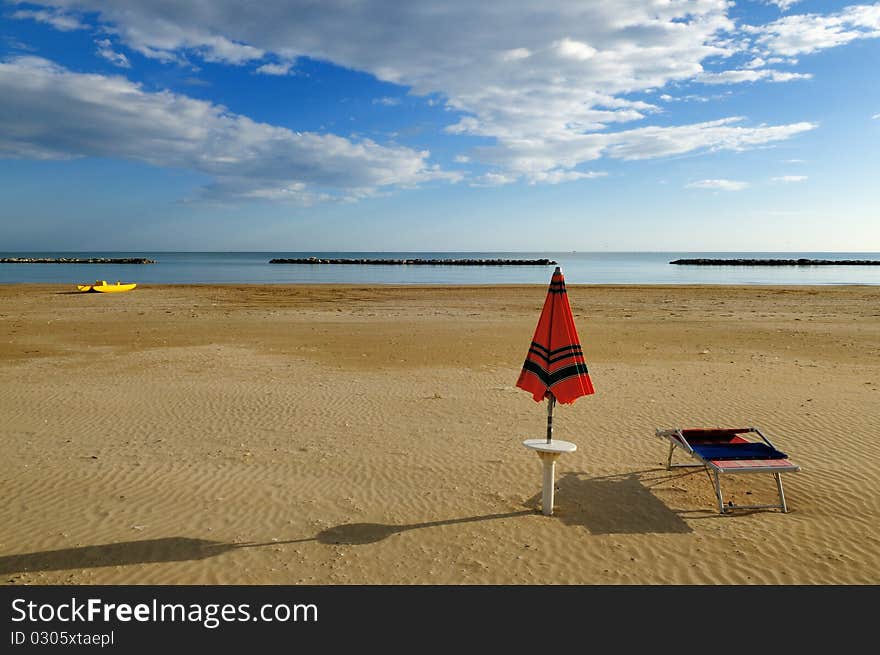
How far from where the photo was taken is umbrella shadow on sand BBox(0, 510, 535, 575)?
6.17 m

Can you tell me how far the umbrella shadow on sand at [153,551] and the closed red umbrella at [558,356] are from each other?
7.31 feet

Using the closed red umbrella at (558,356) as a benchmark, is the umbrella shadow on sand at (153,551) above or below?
below

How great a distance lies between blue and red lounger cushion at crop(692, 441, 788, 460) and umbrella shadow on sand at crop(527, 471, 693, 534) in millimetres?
933

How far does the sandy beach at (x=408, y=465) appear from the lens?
20.8 ft

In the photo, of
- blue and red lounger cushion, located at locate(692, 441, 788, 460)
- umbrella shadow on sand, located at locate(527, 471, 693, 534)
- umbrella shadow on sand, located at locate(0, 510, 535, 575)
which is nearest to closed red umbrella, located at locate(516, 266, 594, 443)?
umbrella shadow on sand, located at locate(527, 471, 693, 534)

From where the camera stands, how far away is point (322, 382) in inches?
595

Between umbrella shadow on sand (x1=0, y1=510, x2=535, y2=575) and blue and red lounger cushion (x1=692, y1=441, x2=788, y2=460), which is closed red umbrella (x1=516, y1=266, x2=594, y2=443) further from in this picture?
blue and red lounger cushion (x1=692, y1=441, x2=788, y2=460)

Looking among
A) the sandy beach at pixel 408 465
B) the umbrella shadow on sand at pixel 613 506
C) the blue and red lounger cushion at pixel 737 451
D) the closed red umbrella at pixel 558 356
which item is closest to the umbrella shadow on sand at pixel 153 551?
the sandy beach at pixel 408 465

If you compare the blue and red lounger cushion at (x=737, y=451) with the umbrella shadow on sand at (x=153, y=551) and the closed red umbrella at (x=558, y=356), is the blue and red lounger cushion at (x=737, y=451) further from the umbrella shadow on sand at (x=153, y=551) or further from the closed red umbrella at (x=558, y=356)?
the umbrella shadow on sand at (x=153, y=551)

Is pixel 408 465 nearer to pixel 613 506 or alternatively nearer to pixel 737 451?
pixel 613 506

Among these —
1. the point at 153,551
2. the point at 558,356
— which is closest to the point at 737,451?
the point at 558,356
